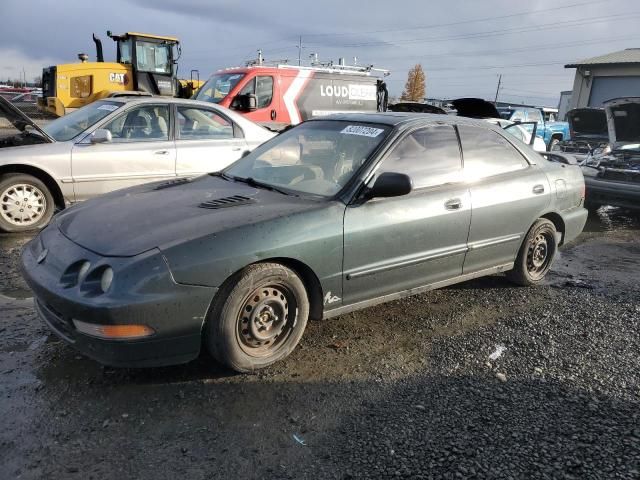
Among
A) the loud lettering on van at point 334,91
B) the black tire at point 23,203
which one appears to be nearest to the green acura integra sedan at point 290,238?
the black tire at point 23,203

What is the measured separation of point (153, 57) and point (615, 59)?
856 inches

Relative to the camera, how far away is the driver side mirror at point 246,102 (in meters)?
10.7

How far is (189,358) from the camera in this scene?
2818 millimetres

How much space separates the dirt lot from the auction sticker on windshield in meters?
1.37

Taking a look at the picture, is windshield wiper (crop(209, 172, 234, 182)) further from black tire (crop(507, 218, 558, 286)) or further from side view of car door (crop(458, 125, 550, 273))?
black tire (crop(507, 218, 558, 286))

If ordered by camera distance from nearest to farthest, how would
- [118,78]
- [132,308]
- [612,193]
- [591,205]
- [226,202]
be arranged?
[132,308] → [226,202] → [612,193] → [591,205] → [118,78]

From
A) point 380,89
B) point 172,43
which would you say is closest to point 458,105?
point 380,89

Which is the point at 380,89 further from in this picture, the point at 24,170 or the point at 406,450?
the point at 406,450

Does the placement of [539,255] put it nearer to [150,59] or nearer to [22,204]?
[22,204]

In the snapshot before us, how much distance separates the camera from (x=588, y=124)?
37.9 ft

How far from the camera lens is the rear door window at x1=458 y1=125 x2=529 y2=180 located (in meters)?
4.09

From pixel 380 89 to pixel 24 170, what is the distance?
9.75 metres

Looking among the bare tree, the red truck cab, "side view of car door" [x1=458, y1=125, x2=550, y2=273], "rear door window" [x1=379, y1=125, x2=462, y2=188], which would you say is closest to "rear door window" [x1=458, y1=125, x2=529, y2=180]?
"side view of car door" [x1=458, y1=125, x2=550, y2=273]

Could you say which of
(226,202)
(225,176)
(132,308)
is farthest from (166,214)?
(225,176)
